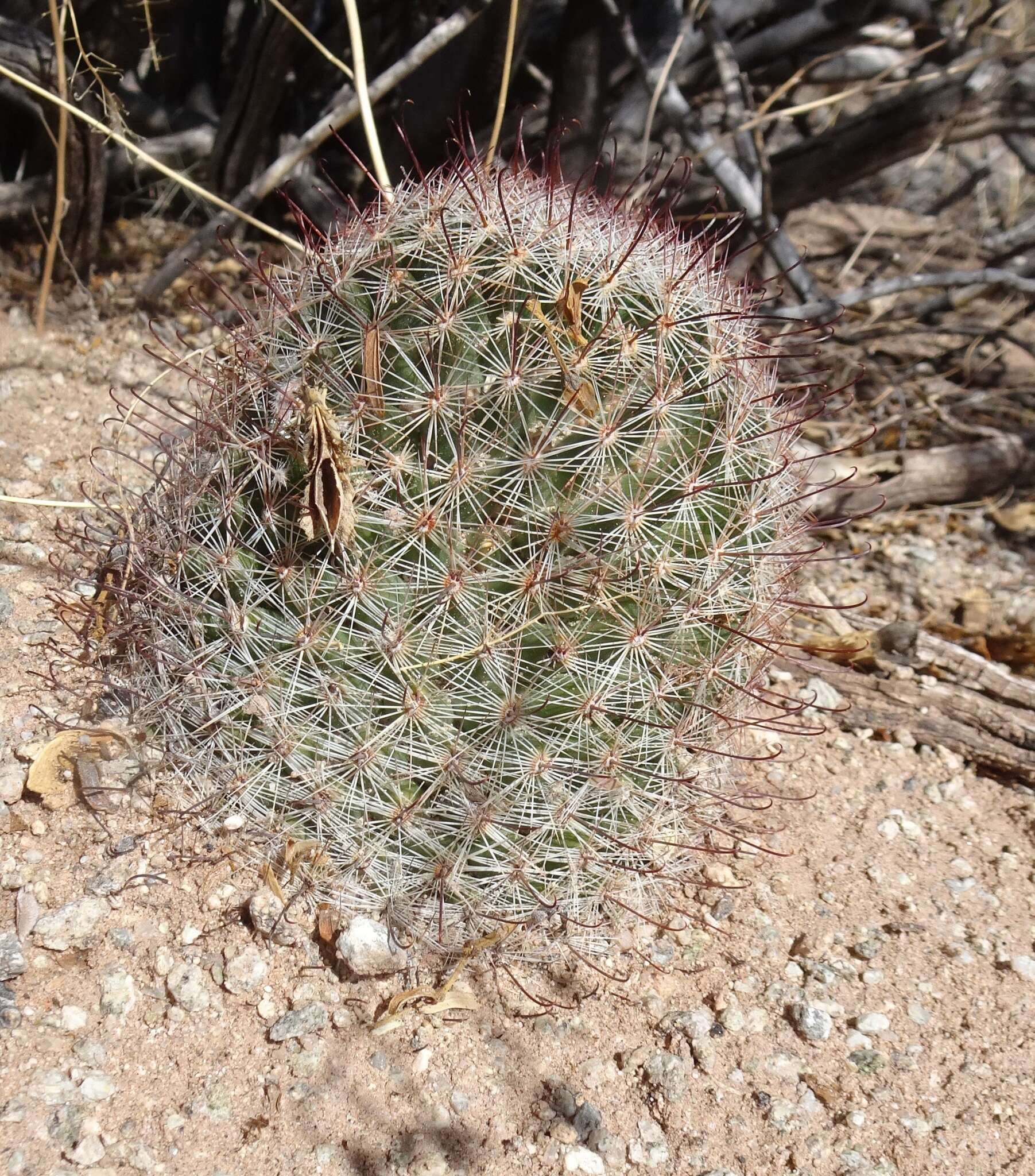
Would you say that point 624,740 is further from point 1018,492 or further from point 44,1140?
point 1018,492

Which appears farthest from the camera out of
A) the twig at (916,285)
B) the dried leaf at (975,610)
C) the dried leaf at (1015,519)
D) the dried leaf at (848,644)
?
the dried leaf at (1015,519)

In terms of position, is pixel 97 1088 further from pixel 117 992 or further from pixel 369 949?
pixel 369 949

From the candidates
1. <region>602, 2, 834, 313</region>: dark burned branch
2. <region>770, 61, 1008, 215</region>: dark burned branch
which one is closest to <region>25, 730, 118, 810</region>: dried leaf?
<region>602, 2, 834, 313</region>: dark burned branch

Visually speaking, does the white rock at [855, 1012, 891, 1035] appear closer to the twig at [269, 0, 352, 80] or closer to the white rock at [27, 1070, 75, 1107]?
the white rock at [27, 1070, 75, 1107]

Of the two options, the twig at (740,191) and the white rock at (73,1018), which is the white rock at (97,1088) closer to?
the white rock at (73,1018)

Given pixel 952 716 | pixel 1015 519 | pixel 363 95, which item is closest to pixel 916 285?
pixel 1015 519

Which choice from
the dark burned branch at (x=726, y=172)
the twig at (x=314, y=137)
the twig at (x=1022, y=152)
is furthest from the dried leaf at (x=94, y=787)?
the twig at (x=1022, y=152)
